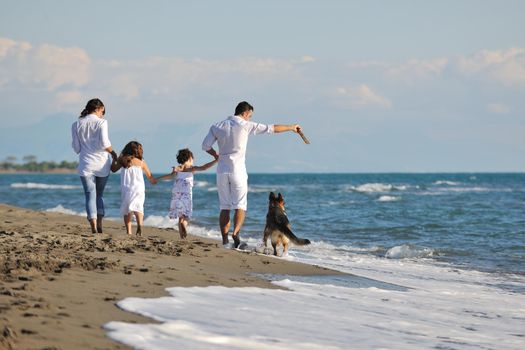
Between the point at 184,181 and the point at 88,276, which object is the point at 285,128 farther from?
the point at 88,276

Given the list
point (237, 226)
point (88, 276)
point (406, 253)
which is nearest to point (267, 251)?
point (237, 226)

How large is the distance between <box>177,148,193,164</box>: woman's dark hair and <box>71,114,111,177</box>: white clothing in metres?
1.05

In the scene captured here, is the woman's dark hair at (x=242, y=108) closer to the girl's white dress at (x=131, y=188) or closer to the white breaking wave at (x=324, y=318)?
the girl's white dress at (x=131, y=188)

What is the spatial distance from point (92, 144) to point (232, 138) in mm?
1797

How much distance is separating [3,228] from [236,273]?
183 inches

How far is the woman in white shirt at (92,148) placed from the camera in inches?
377

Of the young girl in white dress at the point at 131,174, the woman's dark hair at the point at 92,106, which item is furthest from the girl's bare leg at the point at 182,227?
the woman's dark hair at the point at 92,106

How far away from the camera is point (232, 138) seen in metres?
9.49

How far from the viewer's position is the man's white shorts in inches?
380

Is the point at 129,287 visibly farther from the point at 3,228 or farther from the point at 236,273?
the point at 3,228

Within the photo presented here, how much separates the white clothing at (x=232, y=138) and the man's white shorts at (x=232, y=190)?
0.26 feet

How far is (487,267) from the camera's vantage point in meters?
11.3

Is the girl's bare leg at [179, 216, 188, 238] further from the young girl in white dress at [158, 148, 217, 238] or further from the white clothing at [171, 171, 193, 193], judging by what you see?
the white clothing at [171, 171, 193, 193]

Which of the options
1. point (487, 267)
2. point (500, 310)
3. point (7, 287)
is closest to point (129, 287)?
point (7, 287)
